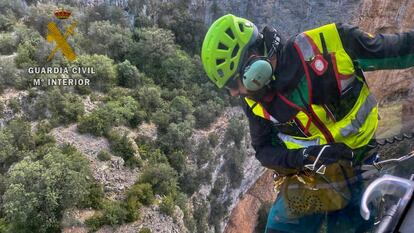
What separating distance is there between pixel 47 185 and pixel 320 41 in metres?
7.49

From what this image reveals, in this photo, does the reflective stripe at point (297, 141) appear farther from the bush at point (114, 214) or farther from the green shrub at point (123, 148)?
the green shrub at point (123, 148)

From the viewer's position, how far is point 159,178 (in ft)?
34.6

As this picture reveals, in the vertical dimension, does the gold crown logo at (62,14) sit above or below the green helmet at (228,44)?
below

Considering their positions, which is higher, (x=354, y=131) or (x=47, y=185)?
(x=354, y=131)

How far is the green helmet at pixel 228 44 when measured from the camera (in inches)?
85.0

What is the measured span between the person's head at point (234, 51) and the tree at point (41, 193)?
701 cm

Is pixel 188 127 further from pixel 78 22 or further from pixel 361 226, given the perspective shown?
pixel 361 226

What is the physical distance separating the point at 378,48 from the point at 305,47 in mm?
323

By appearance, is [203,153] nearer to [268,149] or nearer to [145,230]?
[145,230]

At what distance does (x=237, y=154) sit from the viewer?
44.8 feet

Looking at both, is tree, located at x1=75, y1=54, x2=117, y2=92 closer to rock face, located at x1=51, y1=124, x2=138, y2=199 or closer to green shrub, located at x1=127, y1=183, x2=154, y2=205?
rock face, located at x1=51, y1=124, x2=138, y2=199

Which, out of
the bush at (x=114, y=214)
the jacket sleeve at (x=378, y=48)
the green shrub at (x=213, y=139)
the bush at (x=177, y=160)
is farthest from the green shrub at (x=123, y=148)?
the jacket sleeve at (x=378, y=48)

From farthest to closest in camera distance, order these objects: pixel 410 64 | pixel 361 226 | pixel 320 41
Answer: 1. pixel 320 41
2. pixel 410 64
3. pixel 361 226

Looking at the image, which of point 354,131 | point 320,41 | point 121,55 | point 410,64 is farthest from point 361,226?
point 121,55
